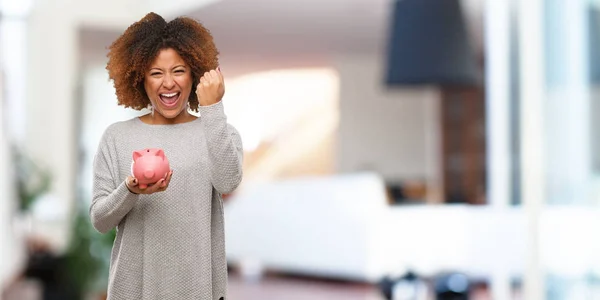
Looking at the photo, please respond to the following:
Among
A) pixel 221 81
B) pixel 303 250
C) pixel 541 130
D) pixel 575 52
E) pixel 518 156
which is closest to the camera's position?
pixel 221 81

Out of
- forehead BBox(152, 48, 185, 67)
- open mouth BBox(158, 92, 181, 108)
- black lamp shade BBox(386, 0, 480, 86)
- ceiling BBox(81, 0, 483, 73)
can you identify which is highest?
ceiling BBox(81, 0, 483, 73)

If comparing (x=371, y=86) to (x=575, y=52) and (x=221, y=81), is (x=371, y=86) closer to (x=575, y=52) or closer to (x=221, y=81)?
(x=575, y=52)

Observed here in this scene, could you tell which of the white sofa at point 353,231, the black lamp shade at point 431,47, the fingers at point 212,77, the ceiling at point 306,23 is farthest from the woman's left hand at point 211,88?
the ceiling at point 306,23

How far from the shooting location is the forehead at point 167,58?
1.03 feet

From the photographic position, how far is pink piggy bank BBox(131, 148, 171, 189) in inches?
11.3

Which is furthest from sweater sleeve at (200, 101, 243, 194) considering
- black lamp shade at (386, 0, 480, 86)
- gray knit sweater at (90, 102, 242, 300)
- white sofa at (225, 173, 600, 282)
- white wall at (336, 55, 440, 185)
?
white wall at (336, 55, 440, 185)

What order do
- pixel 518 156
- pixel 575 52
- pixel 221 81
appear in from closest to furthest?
pixel 221 81, pixel 575 52, pixel 518 156

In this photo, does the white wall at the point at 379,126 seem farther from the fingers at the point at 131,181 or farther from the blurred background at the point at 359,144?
the fingers at the point at 131,181

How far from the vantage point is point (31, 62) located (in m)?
8.48

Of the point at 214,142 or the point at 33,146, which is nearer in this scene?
the point at 214,142

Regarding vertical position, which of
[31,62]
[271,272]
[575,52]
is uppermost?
[31,62]

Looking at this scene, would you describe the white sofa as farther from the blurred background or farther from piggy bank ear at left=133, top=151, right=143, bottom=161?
piggy bank ear at left=133, top=151, right=143, bottom=161

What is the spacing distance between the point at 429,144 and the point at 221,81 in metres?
14.0

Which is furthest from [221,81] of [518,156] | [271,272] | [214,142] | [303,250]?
[271,272]
